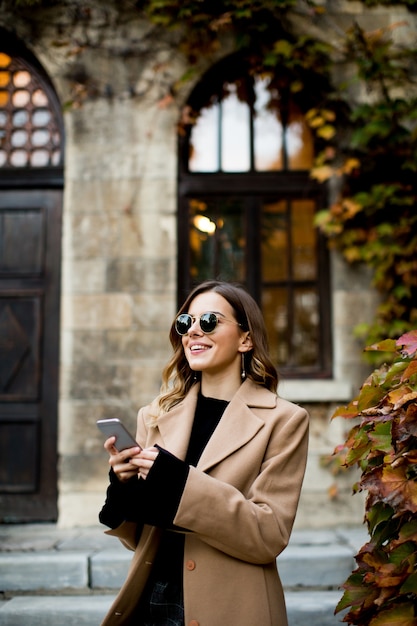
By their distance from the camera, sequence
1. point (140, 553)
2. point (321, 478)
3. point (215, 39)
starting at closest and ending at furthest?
point (140, 553) < point (321, 478) < point (215, 39)

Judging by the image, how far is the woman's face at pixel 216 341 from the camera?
7.39ft

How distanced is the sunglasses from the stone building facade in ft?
9.26

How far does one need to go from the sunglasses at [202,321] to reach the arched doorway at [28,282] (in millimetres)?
3314

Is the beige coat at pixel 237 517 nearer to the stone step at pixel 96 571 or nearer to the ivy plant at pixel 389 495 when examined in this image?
the ivy plant at pixel 389 495

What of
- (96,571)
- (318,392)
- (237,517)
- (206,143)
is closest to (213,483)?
(237,517)

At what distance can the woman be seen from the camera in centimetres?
190

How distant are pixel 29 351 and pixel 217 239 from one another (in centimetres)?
189

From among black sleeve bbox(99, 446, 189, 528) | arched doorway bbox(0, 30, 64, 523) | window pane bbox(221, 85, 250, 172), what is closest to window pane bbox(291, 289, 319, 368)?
window pane bbox(221, 85, 250, 172)

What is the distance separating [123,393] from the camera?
200 inches

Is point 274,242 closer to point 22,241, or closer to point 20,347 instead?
point 22,241

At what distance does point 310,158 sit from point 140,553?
4.30 metres

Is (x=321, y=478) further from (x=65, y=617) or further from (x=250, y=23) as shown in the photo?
(x=250, y=23)

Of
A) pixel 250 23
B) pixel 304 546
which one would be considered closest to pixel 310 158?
pixel 250 23

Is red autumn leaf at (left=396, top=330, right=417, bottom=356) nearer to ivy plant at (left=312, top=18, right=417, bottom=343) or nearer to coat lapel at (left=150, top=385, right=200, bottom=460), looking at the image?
coat lapel at (left=150, top=385, right=200, bottom=460)
